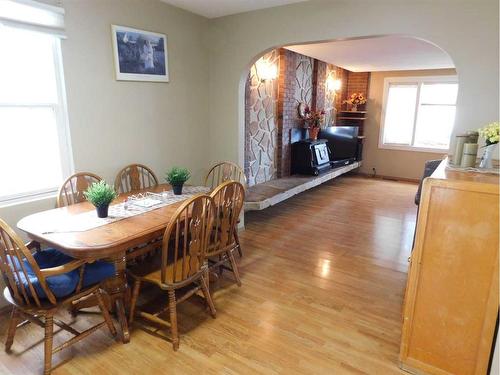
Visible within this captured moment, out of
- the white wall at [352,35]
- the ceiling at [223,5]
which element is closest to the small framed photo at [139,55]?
the ceiling at [223,5]

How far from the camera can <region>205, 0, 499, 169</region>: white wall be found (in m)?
2.30

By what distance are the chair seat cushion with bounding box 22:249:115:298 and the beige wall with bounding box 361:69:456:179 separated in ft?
22.3

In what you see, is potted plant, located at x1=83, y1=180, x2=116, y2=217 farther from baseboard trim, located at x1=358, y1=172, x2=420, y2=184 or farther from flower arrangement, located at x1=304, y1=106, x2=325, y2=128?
baseboard trim, located at x1=358, y1=172, x2=420, y2=184

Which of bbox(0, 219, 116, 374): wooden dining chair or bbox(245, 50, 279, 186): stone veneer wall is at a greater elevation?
bbox(245, 50, 279, 186): stone veneer wall

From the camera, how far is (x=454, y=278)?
171 centimetres

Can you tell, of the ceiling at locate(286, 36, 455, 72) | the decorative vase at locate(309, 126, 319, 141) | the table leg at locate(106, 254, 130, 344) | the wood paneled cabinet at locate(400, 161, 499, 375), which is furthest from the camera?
the decorative vase at locate(309, 126, 319, 141)

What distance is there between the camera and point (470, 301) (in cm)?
169

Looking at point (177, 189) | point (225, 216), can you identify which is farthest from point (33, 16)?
point (225, 216)

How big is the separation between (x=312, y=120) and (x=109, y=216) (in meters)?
4.46

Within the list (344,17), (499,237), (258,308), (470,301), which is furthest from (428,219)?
(344,17)

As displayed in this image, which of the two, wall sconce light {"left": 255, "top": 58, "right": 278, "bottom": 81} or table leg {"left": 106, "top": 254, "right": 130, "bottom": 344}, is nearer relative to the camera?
table leg {"left": 106, "top": 254, "right": 130, "bottom": 344}

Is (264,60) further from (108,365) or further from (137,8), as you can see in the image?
(108,365)

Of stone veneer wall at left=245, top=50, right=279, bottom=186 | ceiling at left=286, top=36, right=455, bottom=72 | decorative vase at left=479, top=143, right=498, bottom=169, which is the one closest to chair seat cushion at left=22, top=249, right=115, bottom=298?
decorative vase at left=479, top=143, right=498, bottom=169

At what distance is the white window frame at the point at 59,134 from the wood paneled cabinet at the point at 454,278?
2594 millimetres
